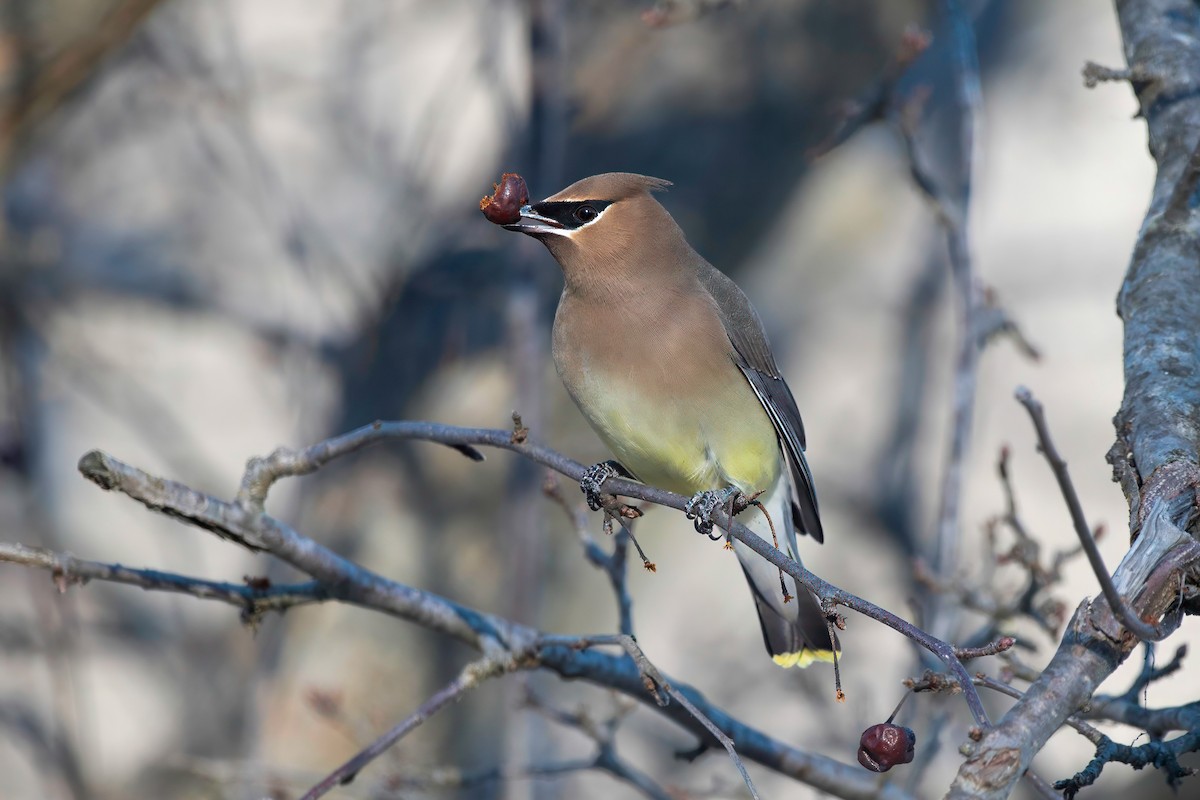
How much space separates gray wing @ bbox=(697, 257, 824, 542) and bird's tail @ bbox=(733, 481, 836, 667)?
113 millimetres

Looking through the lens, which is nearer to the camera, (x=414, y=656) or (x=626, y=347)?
(x=626, y=347)

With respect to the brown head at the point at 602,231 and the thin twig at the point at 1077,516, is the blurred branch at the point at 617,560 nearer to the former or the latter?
the brown head at the point at 602,231

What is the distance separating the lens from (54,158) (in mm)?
5836

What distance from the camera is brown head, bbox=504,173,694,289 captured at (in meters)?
3.32

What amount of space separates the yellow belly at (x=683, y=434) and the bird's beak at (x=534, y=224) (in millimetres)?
428

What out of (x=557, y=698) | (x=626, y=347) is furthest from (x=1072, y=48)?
(x=557, y=698)

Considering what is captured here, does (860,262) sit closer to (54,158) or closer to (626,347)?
(626,347)

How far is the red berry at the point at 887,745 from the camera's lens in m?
1.91

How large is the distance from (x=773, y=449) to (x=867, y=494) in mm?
2083

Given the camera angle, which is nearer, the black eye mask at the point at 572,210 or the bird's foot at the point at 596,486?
the bird's foot at the point at 596,486

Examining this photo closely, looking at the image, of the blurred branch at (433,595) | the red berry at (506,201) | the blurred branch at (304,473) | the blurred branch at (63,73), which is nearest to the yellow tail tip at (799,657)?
the blurred branch at (433,595)

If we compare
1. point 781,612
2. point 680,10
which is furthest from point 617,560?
point 680,10

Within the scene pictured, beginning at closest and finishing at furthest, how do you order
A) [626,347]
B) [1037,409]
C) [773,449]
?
[1037,409]
[626,347]
[773,449]

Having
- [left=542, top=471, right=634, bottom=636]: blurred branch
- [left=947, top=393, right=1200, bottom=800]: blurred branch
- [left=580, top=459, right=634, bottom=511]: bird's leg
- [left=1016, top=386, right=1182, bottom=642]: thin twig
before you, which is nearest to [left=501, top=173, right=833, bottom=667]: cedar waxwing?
[left=580, top=459, right=634, bottom=511]: bird's leg
